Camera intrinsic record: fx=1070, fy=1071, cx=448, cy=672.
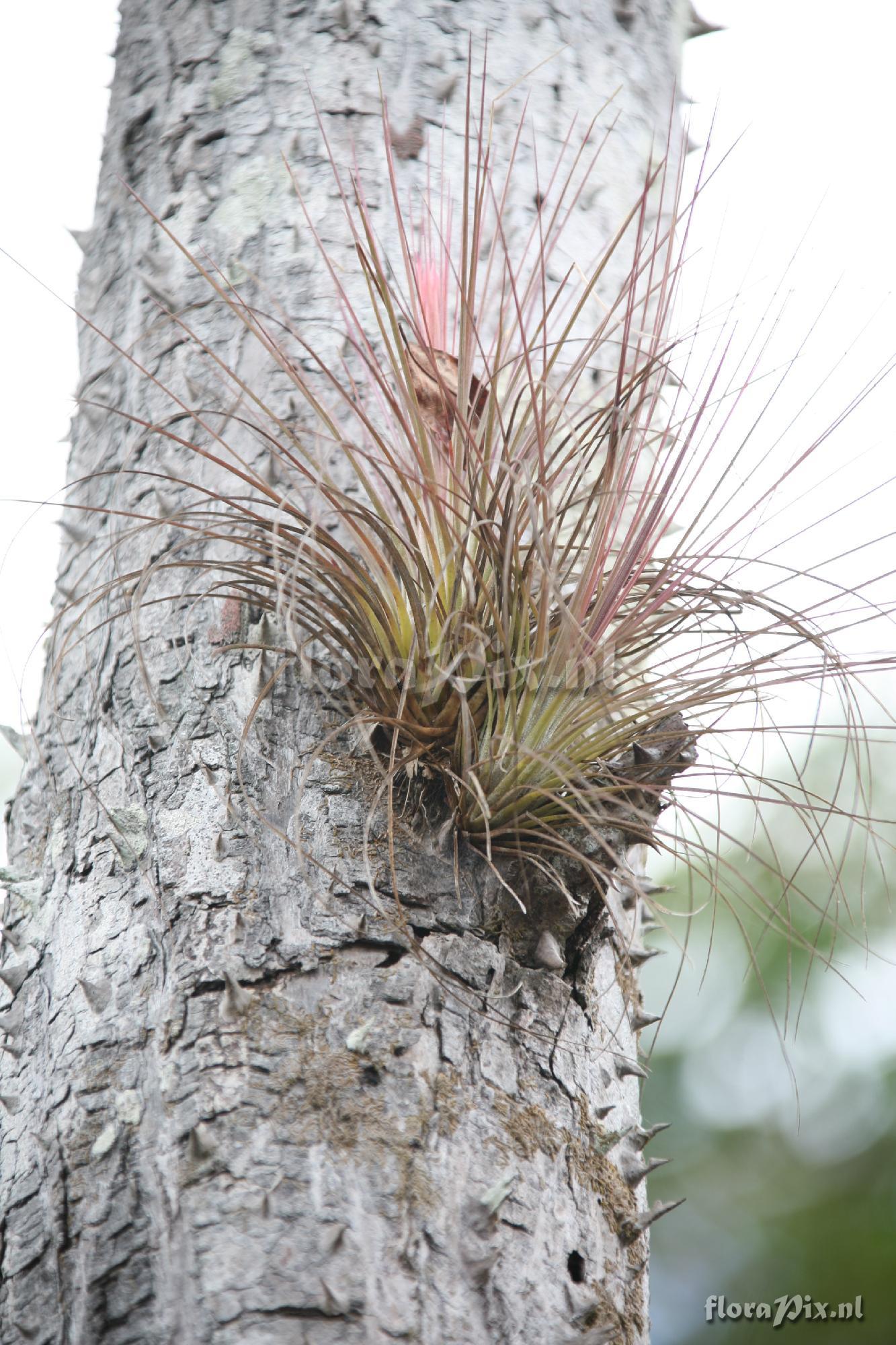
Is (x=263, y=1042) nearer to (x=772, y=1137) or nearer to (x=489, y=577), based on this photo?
(x=489, y=577)

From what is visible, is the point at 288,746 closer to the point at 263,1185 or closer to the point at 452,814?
the point at 452,814

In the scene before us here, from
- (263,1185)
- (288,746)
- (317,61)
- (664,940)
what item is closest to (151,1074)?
(263,1185)

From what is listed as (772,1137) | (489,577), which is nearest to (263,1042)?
(489,577)

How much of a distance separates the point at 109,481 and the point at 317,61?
62cm

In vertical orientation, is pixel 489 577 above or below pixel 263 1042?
above

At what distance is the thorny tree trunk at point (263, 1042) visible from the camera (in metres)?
0.82

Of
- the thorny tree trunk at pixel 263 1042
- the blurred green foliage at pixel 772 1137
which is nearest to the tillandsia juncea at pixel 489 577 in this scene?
the thorny tree trunk at pixel 263 1042

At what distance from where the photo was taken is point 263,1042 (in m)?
0.88

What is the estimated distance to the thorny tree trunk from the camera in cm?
82

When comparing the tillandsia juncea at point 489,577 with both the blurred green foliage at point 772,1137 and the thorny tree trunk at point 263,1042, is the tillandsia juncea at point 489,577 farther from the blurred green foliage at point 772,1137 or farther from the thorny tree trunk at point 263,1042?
the blurred green foliage at point 772,1137

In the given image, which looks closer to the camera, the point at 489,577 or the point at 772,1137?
the point at 489,577

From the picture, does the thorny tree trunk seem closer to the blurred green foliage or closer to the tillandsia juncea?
the tillandsia juncea

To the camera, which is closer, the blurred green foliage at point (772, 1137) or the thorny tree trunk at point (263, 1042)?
the thorny tree trunk at point (263, 1042)

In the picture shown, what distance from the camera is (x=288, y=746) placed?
1.03 m
